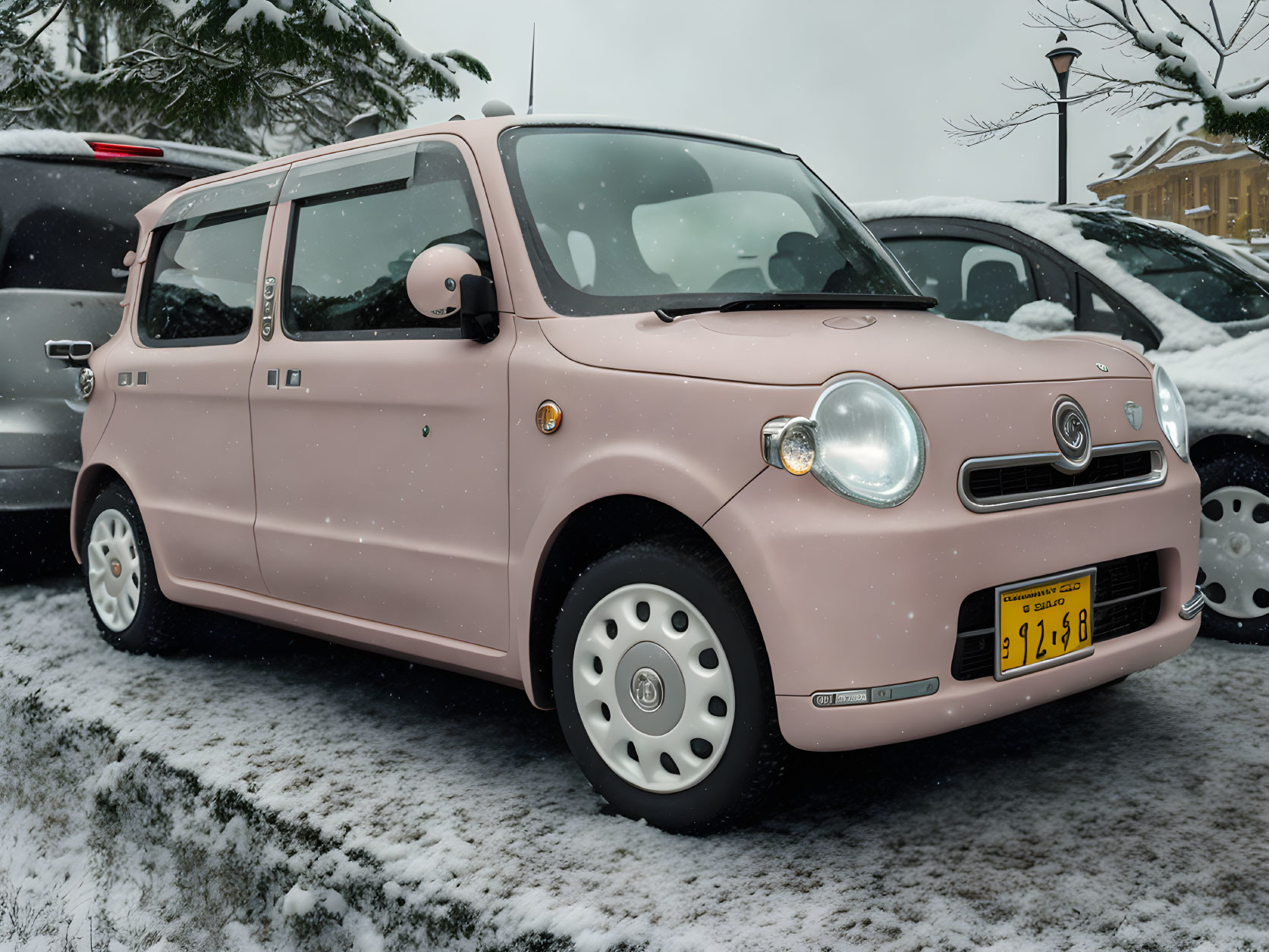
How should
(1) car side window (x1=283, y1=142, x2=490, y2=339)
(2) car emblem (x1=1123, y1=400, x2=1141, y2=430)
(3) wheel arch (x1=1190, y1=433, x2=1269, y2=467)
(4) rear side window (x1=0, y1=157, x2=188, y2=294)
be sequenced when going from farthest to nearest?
(4) rear side window (x1=0, y1=157, x2=188, y2=294) → (3) wheel arch (x1=1190, y1=433, x2=1269, y2=467) → (1) car side window (x1=283, y1=142, x2=490, y2=339) → (2) car emblem (x1=1123, y1=400, x2=1141, y2=430)

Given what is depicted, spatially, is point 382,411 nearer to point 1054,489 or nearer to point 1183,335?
point 1054,489

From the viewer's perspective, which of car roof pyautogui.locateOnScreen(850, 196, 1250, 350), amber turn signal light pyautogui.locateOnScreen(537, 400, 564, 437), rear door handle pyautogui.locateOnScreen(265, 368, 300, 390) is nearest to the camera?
amber turn signal light pyautogui.locateOnScreen(537, 400, 564, 437)

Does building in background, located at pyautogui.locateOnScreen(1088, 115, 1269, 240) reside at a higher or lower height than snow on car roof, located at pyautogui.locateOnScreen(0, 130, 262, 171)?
higher

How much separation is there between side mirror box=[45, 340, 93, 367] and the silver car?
0.25 m

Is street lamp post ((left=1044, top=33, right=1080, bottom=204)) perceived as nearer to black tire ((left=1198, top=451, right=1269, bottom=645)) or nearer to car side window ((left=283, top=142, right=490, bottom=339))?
black tire ((left=1198, top=451, right=1269, bottom=645))

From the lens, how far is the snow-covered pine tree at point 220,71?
52.6 feet

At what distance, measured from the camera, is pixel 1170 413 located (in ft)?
10.9

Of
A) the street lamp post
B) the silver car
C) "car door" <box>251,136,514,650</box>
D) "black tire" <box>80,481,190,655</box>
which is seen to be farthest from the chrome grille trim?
the street lamp post

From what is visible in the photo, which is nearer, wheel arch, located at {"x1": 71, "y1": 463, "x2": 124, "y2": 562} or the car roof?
the car roof

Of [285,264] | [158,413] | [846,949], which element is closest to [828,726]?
[846,949]

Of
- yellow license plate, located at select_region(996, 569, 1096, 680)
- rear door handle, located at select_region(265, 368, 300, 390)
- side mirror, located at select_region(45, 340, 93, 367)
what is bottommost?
yellow license plate, located at select_region(996, 569, 1096, 680)

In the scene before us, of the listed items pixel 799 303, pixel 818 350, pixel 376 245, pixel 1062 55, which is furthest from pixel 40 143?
pixel 1062 55

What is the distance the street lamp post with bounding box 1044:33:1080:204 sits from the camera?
14125 mm

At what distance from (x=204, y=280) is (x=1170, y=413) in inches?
128
